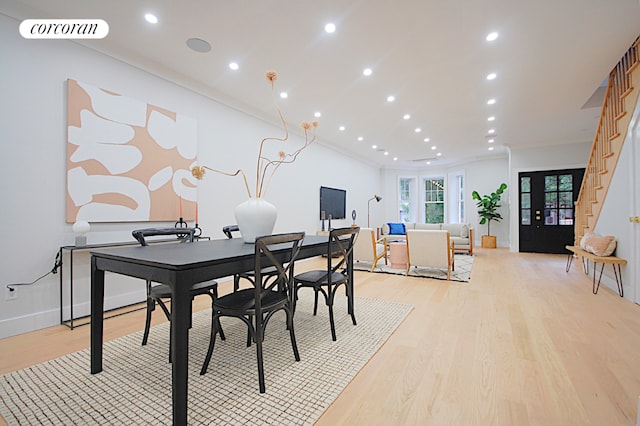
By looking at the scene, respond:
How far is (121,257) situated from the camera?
5.19ft

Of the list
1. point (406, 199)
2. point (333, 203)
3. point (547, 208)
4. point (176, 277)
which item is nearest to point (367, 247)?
point (333, 203)

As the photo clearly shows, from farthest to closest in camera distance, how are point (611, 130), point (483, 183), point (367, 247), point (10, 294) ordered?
point (483, 183)
point (367, 247)
point (611, 130)
point (10, 294)

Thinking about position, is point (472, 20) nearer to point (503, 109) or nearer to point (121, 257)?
point (503, 109)

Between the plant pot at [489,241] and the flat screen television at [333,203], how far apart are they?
426cm

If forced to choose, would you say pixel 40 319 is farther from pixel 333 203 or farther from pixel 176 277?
pixel 333 203

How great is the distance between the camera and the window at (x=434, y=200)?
34.2 ft

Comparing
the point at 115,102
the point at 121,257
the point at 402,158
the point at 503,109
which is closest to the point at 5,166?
the point at 115,102

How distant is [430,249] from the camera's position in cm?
457

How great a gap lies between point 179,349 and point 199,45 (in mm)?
3024

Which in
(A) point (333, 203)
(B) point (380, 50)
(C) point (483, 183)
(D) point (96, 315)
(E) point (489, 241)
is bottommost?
(E) point (489, 241)

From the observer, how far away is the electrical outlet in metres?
2.44

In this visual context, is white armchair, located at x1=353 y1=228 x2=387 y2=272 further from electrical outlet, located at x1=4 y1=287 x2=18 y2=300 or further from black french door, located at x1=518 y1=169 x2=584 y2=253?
black french door, located at x1=518 y1=169 x2=584 y2=253

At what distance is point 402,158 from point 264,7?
24.0ft

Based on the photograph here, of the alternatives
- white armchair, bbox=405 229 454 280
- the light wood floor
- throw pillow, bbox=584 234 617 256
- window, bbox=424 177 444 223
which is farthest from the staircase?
window, bbox=424 177 444 223
